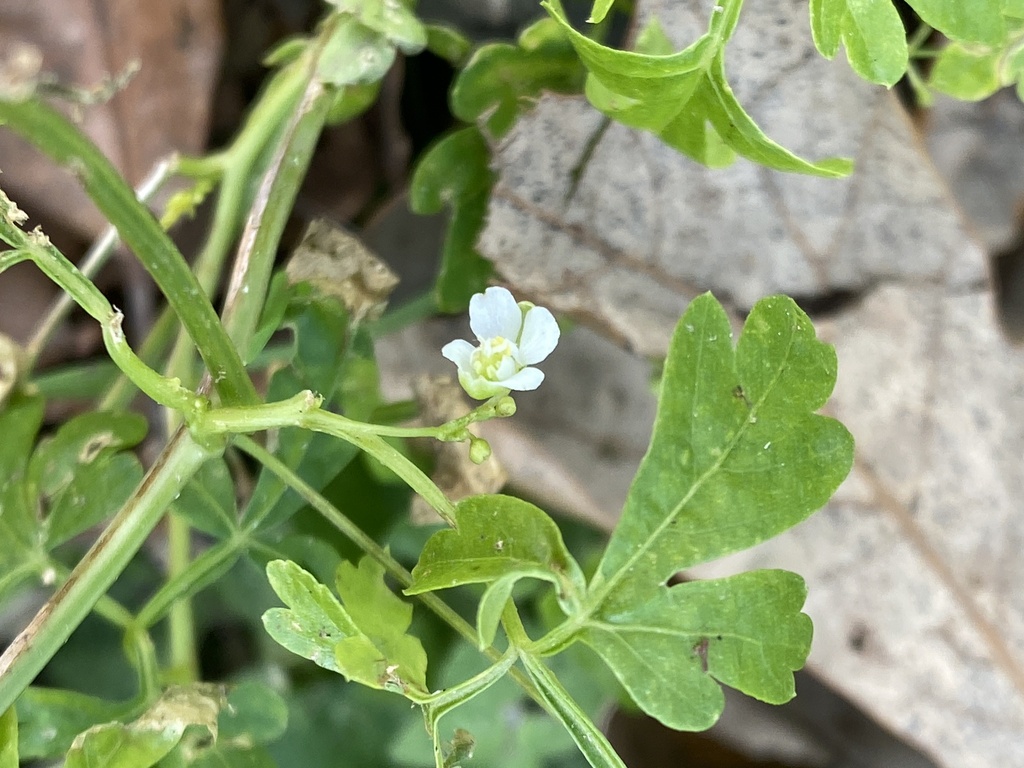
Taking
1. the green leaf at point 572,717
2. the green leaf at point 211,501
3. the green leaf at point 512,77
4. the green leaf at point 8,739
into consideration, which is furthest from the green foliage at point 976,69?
the green leaf at point 8,739

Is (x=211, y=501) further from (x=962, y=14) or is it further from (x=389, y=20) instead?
(x=962, y=14)

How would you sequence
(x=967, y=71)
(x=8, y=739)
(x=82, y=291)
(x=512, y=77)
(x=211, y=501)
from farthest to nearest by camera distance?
(x=512, y=77), (x=967, y=71), (x=211, y=501), (x=8, y=739), (x=82, y=291)

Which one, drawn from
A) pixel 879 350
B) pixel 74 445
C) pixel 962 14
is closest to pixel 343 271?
pixel 74 445

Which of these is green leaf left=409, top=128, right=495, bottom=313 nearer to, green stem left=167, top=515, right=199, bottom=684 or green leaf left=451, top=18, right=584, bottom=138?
green leaf left=451, top=18, right=584, bottom=138

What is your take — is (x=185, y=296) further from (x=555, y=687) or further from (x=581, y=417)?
(x=581, y=417)

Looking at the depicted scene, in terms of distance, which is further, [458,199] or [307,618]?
[458,199]
